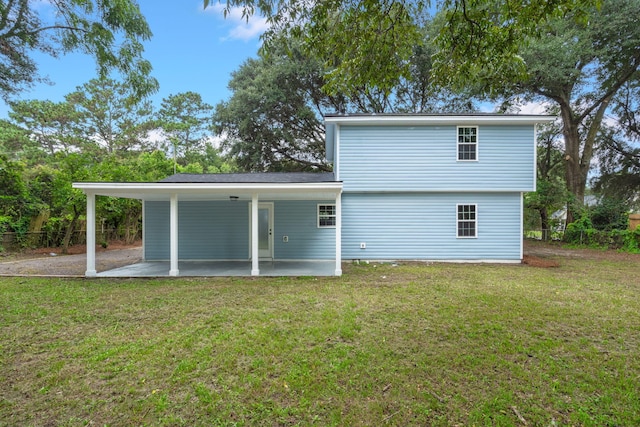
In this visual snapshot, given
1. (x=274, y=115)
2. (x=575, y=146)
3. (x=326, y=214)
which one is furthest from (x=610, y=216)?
(x=274, y=115)

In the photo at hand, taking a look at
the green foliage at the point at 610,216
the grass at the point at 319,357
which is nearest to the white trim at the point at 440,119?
the grass at the point at 319,357

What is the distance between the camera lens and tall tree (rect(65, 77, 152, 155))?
22.1 metres

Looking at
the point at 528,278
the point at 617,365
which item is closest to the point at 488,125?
the point at 528,278

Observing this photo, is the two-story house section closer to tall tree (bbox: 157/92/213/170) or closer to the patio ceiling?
the patio ceiling

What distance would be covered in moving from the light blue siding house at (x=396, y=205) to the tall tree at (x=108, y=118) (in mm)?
16941

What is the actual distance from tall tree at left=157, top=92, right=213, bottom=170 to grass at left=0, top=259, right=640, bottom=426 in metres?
21.9

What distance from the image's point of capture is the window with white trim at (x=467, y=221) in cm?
987

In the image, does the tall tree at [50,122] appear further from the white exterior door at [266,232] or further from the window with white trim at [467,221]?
the window with white trim at [467,221]

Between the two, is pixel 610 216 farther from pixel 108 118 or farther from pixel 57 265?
pixel 108 118

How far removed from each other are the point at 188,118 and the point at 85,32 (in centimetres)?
2404

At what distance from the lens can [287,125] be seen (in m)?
18.9

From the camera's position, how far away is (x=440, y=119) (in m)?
9.53

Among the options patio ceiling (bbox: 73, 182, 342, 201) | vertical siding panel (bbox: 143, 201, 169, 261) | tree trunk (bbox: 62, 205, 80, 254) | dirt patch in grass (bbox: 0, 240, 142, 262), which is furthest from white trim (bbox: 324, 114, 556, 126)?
dirt patch in grass (bbox: 0, 240, 142, 262)

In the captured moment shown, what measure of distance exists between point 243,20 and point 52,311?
5.17 m
